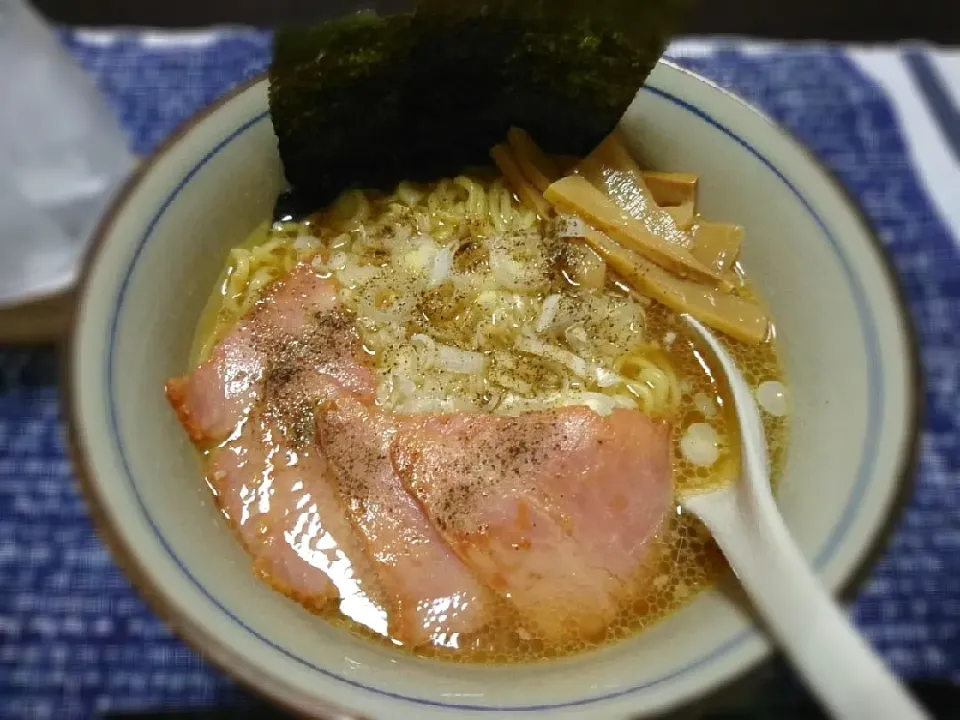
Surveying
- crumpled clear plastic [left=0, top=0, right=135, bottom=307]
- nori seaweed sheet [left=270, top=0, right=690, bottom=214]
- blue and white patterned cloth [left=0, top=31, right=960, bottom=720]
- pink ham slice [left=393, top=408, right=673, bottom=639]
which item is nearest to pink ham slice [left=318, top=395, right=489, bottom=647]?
pink ham slice [left=393, top=408, right=673, bottom=639]

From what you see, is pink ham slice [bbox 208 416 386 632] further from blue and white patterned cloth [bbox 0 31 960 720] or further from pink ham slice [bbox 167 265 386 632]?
blue and white patterned cloth [bbox 0 31 960 720]

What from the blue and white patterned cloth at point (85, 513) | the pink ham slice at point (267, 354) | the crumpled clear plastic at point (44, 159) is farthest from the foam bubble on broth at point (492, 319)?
the crumpled clear plastic at point (44, 159)

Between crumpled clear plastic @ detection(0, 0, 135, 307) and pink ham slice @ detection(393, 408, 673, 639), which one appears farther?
crumpled clear plastic @ detection(0, 0, 135, 307)

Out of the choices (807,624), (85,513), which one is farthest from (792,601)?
(85,513)

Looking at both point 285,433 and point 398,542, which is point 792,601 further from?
point 285,433

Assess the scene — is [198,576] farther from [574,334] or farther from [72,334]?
[574,334]

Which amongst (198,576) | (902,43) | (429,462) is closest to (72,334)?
(198,576)
